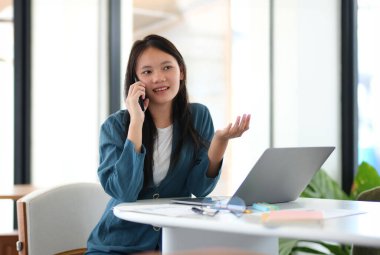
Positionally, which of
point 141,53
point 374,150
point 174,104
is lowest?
point 374,150

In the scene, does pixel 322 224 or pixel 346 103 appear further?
pixel 346 103

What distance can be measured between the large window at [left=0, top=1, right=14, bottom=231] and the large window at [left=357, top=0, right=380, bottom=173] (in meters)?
2.34

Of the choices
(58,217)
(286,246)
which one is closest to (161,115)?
(58,217)

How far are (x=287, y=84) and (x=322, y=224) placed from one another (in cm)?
285

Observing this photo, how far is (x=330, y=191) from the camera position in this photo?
12.3ft

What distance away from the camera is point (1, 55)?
4.07 meters

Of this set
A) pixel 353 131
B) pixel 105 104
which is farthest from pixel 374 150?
pixel 105 104

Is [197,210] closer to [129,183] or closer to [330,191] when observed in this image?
[129,183]

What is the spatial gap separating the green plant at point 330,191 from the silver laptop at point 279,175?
166 centimetres

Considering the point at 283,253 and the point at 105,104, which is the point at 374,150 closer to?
the point at 283,253

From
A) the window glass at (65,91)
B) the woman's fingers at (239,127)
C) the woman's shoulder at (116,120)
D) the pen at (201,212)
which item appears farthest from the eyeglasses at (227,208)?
the window glass at (65,91)

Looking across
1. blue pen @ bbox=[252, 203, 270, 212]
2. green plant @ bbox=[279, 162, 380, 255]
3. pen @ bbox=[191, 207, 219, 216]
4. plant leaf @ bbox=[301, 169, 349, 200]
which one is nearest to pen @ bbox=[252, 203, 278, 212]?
blue pen @ bbox=[252, 203, 270, 212]

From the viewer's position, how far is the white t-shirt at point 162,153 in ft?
6.38

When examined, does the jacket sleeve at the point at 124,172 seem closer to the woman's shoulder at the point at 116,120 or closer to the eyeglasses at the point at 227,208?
the woman's shoulder at the point at 116,120
